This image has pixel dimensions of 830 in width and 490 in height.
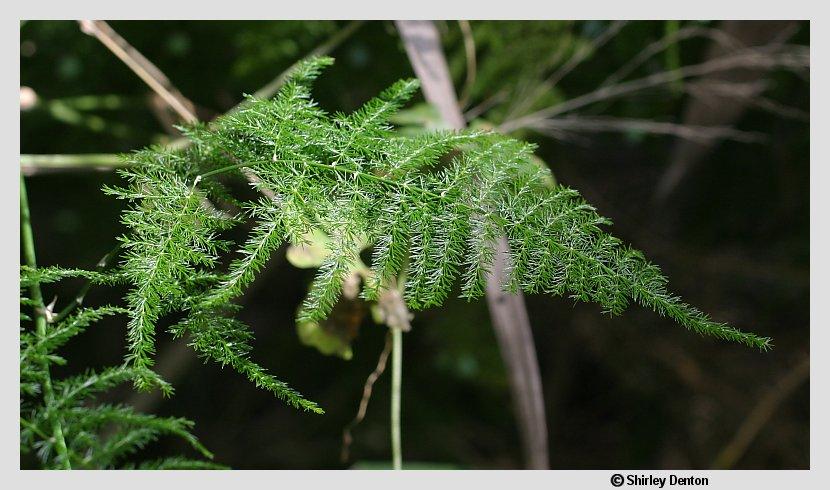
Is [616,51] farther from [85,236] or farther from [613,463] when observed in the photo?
[85,236]

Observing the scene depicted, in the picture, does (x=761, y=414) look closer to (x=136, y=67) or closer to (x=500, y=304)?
(x=500, y=304)

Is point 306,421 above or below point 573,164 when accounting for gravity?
below

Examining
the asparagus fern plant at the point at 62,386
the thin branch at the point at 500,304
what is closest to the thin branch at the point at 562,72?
the thin branch at the point at 500,304

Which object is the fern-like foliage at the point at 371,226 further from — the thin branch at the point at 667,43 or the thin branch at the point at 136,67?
the thin branch at the point at 667,43

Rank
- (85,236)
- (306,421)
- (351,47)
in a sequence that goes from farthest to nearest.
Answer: (306,421), (85,236), (351,47)

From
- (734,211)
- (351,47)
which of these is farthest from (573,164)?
(351,47)

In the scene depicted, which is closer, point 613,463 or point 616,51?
point 616,51

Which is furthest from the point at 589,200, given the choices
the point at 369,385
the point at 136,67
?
the point at 136,67
